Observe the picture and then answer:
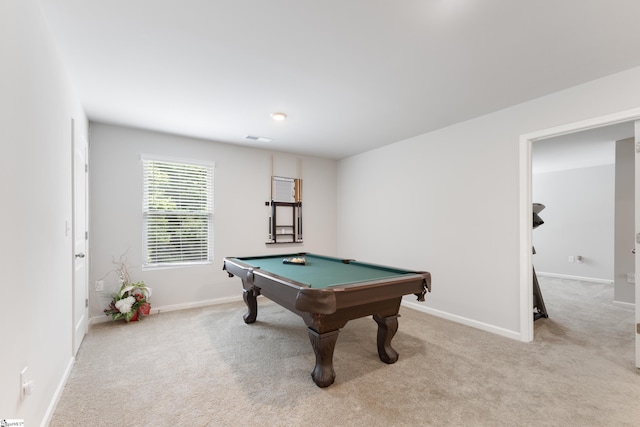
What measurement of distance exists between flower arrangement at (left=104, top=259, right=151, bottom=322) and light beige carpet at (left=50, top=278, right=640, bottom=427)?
0.15m

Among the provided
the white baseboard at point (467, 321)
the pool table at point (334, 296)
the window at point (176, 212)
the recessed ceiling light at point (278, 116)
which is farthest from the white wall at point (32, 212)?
the white baseboard at point (467, 321)

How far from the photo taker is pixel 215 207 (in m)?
4.34

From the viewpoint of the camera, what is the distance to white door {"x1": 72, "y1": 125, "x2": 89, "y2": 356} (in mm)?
2535

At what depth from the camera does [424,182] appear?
4004 mm

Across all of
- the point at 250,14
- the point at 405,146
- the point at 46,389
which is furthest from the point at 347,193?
the point at 46,389

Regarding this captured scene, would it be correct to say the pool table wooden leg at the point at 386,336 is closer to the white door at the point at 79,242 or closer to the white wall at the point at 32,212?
Result: the white wall at the point at 32,212

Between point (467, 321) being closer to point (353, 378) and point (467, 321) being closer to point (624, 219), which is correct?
point (353, 378)

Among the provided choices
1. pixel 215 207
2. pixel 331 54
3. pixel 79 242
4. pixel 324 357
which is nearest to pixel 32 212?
pixel 79 242

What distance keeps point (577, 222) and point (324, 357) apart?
6.67 meters

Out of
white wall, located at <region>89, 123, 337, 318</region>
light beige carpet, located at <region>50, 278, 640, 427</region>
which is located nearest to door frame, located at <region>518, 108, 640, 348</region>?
light beige carpet, located at <region>50, 278, 640, 427</region>

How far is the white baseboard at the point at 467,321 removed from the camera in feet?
9.92

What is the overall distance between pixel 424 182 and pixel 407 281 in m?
2.11

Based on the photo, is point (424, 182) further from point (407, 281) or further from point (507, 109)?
point (407, 281)

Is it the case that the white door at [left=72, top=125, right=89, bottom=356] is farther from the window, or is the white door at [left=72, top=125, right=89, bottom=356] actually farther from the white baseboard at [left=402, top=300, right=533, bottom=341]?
the white baseboard at [left=402, top=300, right=533, bottom=341]
